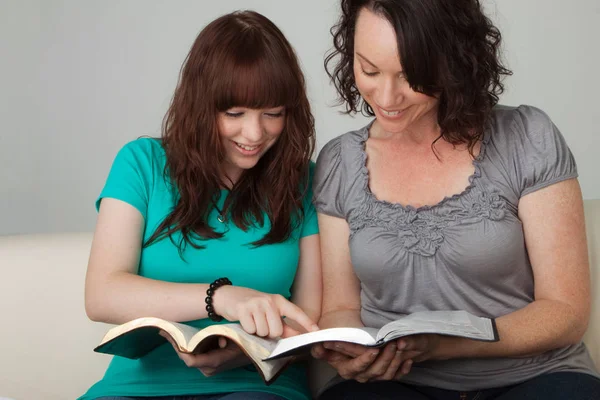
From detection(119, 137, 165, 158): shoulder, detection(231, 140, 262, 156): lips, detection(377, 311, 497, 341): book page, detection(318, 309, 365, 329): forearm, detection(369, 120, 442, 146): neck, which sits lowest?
detection(318, 309, 365, 329): forearm

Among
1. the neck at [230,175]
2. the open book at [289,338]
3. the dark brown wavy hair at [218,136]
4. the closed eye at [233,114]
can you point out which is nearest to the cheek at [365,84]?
the dark brown wavy hair at [218,136]

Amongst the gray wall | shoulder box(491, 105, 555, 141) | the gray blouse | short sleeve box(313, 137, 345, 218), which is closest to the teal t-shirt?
short sleeve box(313, 137, 345, 218)

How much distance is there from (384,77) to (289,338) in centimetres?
58

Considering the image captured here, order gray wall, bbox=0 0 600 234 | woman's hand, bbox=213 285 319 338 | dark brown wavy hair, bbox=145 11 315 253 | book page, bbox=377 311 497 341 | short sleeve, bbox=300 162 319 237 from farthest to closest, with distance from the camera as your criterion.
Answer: gray wall, bbox=0 0 600 234, short sleeve, bbox=300 162 319 237, dark brown wavy hair, bbox=145 11 315 253, woman's hand, bbox=213 285 319 338, book page, bbox=377 311 497 341

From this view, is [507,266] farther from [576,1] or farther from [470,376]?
[576,1]

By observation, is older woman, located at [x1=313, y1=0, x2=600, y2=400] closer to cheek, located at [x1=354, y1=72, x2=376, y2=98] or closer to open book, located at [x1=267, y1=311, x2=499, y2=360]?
cheek, located at [x1=354, y1=72, x2=376, y2=98]

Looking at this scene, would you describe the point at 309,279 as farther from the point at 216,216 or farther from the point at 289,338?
the point at 289,338

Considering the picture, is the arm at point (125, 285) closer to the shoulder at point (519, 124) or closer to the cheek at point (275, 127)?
the cheek at point (275, 127)

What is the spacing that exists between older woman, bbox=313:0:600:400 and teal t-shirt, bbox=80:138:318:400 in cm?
15

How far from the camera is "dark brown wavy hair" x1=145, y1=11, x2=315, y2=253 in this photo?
2023 millimetres

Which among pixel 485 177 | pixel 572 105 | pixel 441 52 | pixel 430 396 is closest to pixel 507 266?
pixel 485 177

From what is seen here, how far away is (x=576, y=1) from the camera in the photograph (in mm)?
3176

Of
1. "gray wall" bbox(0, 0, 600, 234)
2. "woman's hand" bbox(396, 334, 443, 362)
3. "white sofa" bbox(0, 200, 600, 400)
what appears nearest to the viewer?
"woman's hand" bbox(396, 334, 443, 362)

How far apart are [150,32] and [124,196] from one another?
1.54 meters
